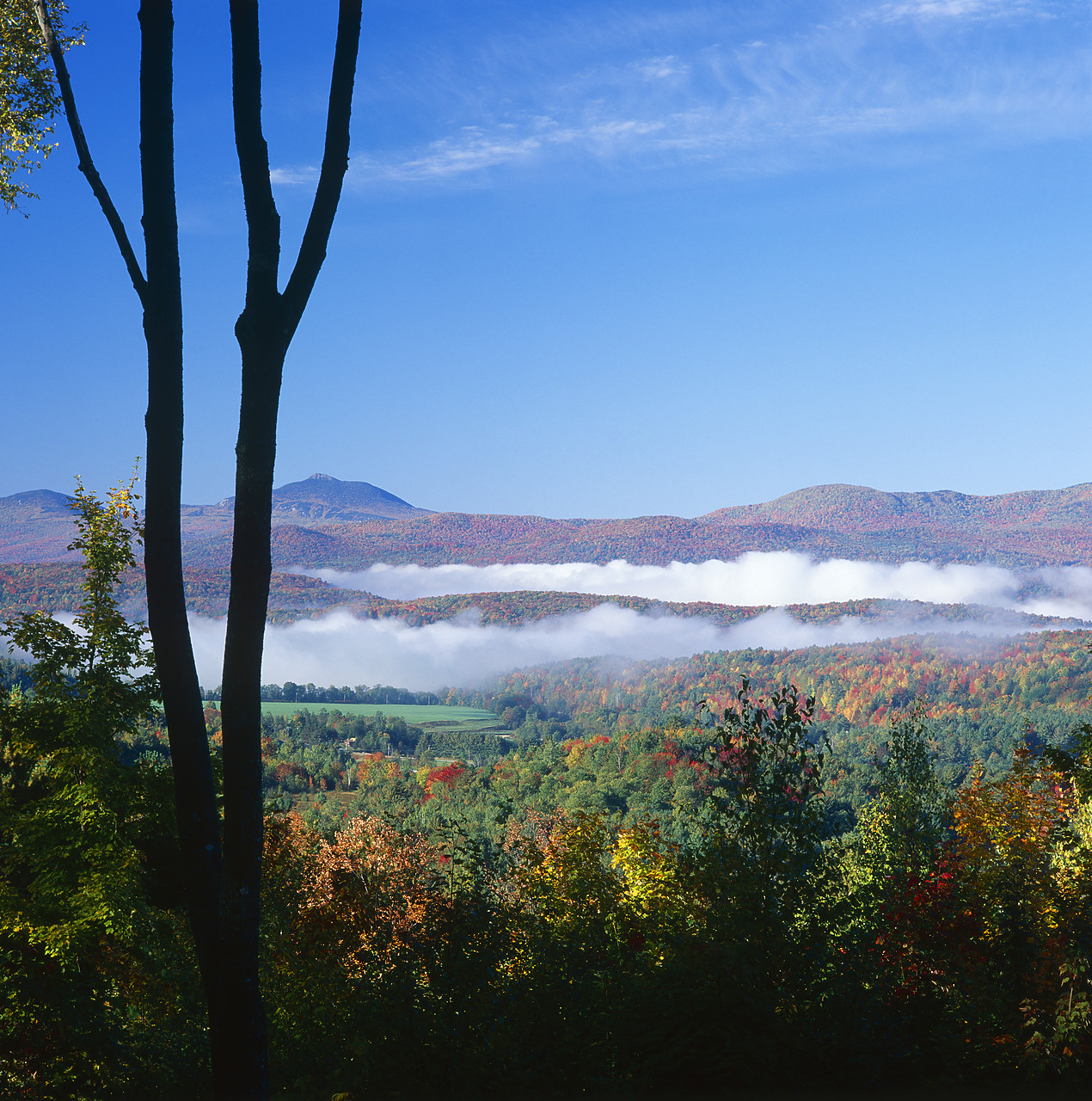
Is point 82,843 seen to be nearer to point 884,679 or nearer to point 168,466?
point 168,466

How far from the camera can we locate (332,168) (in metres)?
4.96

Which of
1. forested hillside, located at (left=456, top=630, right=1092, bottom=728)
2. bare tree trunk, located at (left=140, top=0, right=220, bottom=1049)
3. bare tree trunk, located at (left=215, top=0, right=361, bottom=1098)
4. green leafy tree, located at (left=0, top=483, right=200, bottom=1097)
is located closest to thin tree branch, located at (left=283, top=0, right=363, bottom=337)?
bare tree trunk, located at (left=215, top=0, right=361, bottom=1098)

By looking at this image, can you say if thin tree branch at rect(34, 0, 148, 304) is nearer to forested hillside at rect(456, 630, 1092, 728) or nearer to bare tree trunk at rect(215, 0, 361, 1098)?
bare tree trunk at rect(215, 0, 361, 1098)

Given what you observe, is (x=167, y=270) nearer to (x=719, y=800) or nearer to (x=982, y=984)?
(x=719, y=800)

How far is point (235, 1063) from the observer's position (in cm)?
441

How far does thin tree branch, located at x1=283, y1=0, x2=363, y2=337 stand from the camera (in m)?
4.91

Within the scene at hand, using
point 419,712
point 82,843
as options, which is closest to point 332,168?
point 82,843

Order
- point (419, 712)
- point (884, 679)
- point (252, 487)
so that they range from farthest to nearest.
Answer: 1. point (419, 712)
2. point (884, 679)
3. point (252, 487)

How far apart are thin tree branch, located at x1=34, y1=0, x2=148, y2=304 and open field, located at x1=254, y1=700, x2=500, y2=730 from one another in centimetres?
13035

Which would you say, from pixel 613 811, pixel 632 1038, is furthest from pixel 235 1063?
pixel 613 811

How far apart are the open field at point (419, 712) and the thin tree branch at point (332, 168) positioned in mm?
130873

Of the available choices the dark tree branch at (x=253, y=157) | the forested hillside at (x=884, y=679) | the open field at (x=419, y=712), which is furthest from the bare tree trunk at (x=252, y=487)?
the open field at (x=419, y=712)

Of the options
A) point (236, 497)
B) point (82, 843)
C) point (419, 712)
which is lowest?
point (419, 712)

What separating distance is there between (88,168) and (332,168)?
1480 mm
